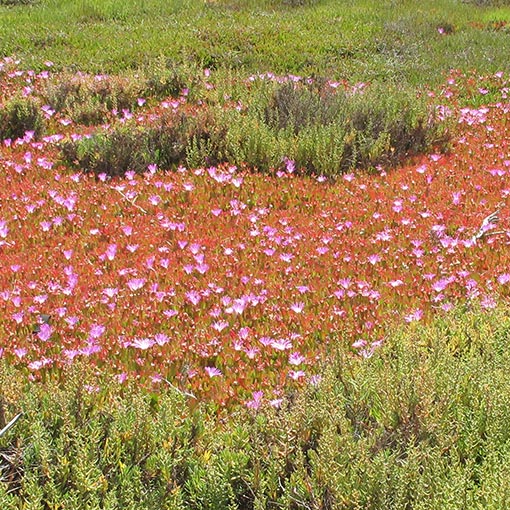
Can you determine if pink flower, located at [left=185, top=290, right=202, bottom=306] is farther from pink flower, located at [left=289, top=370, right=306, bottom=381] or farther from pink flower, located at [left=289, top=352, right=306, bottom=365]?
pink flower, located at [left=289, top=370, right=306, bottom=381]

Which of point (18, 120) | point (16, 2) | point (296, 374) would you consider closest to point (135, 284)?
point (296, 374)

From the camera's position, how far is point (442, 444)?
9.68ft

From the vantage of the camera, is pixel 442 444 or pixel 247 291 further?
pixel 247 291

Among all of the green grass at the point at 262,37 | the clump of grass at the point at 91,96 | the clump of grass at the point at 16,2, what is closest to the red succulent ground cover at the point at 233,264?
the clump of grass at the point at 91,96

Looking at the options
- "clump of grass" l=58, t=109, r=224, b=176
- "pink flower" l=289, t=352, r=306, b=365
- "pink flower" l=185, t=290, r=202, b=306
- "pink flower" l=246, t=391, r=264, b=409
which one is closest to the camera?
"pink flower" l=246, t=391, r=264, b=409

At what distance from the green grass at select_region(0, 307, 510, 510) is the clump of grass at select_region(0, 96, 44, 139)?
17.0 ft

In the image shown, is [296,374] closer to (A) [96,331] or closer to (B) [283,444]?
(B) [283,444]

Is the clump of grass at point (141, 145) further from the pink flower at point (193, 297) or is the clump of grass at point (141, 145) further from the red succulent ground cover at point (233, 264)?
the pink flower at point (193, 297)

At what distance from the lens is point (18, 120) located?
811 centimetres

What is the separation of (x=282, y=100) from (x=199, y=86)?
75.5 inches

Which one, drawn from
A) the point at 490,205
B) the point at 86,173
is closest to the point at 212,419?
the point at 490,205

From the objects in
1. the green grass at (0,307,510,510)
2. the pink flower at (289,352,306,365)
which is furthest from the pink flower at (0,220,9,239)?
the pink flower at (289,352,306,365)

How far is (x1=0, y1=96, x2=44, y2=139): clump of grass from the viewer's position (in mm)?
8078

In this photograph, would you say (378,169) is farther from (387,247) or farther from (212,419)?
(212,419)
